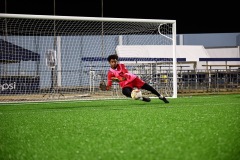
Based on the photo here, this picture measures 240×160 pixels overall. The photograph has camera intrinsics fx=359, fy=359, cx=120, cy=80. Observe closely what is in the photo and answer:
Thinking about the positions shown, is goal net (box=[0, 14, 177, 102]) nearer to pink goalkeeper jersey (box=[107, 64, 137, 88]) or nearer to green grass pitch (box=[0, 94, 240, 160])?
pink goalkeeper jersey (box=[107, 64, 137, 88])

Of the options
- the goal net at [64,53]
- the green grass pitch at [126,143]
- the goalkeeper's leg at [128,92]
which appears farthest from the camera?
the goal net at [64,53]

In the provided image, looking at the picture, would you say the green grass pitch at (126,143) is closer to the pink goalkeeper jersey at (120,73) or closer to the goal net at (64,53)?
the pink goalkeeper jersey at (120,73)

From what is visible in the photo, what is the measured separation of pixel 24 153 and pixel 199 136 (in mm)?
1026

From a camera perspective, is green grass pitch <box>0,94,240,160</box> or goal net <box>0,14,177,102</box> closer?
green grass pitch <box>0,94,240,160</box>

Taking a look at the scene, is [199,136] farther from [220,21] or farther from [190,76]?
[220,21]

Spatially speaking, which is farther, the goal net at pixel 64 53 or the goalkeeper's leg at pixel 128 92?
the goal net at pixel 64 53

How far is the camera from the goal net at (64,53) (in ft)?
27.4

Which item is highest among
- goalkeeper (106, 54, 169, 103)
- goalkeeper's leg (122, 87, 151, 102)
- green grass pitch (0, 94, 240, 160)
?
goalkeeper (106, 54, 169, 103)

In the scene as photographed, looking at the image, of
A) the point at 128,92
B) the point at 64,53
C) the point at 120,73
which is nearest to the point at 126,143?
the point at 128,92

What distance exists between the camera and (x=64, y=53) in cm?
877

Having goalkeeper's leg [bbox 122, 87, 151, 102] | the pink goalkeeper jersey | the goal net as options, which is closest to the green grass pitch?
goalkeeper's leg [bbox 122, 87, 151, 102]

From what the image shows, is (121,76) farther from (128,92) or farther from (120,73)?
(128,92)

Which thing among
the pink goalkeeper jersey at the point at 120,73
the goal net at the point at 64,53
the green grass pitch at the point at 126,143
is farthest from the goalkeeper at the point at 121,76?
the green grass pitch at the point at 126,143

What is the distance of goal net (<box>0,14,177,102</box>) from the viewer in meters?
8.35
